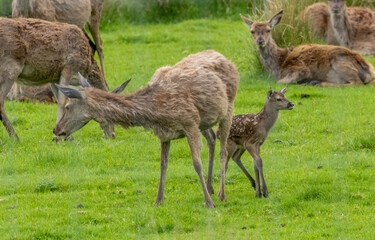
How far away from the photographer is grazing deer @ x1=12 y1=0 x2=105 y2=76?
1291cm

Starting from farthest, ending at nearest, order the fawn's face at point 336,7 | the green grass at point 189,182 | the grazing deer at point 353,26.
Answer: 1. the grazing deer at point 353,26
2. the fawn's face at point 336,7
3. the green grass at point 189,182

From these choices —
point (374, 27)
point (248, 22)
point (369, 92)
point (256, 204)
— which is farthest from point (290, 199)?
point (374, 27)

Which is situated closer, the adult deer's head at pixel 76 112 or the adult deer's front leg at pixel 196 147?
the adult deer's head at pixel 76 112

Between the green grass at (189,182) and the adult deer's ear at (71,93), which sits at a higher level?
the adult deer's ear at (71,93)

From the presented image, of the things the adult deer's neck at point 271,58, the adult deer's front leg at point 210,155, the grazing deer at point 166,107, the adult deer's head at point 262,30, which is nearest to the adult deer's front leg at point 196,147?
the grazing deer at point 166,107

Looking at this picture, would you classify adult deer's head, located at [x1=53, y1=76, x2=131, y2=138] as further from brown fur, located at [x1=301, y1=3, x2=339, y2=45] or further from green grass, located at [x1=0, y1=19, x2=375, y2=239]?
brown fur, located at [x1=301, y1=3, x2=339, y2=45]

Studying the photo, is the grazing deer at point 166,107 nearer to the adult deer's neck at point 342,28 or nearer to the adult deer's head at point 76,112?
the adult deer's head at point 76,112

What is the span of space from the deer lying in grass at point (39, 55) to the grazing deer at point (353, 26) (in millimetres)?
7863

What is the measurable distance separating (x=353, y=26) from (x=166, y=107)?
11159mm

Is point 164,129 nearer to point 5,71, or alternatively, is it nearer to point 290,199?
point 290,199

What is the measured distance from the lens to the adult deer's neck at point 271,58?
15.1 m

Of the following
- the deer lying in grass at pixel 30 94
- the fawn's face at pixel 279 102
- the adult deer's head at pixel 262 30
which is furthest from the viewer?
the adult deer's head at pixel 262 30

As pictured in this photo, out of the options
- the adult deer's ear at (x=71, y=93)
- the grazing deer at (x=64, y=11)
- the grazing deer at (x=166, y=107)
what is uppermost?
the adult deer's ear at (x=71, y=93)

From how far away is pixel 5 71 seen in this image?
34.3 feet
